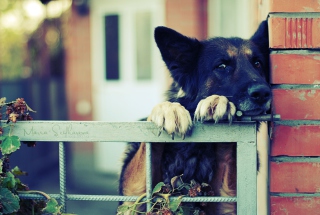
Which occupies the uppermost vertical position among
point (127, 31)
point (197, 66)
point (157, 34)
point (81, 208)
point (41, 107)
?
point (127, 31)

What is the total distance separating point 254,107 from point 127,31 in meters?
5.87

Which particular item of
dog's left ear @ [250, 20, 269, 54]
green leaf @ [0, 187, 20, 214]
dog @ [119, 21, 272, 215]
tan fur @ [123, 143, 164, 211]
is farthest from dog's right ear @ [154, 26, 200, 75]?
green leaf @ [0, 187, 20, 214]

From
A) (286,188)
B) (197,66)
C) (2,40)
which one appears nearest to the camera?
(286,188)

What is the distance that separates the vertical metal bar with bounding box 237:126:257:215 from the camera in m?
1.63

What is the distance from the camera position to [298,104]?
6.15ft

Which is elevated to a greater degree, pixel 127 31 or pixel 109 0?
pixel 109 0

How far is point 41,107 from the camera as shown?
874 cm

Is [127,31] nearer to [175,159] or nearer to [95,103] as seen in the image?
[95,103]

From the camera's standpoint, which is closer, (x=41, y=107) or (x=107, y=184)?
(x=107, y=184)

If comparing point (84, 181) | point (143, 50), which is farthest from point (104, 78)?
point (84, 181)

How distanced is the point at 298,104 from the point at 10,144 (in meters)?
1.21

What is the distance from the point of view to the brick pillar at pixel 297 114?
1849 millimetres

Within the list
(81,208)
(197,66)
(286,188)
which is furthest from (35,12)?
(286,188)

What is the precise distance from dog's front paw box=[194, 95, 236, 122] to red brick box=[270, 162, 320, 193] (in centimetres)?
36
